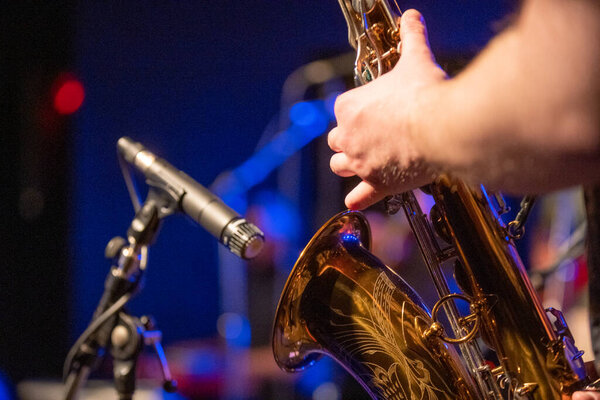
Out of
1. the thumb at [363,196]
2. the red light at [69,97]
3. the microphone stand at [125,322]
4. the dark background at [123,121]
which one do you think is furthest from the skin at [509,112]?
the red light at [69,97]

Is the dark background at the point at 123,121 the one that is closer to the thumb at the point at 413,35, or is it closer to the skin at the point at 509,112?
the thumb at the point at 413,35

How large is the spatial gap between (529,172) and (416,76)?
289 mm

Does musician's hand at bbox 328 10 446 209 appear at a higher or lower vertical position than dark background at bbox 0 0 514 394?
lower

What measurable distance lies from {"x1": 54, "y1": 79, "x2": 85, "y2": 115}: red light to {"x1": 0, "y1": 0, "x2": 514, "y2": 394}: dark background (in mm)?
62

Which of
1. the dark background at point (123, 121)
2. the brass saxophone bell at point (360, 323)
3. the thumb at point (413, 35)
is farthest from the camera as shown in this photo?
the dark background at point (123, 121)

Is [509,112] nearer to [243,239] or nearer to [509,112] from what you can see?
[509,112]

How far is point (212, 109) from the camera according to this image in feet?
15.5

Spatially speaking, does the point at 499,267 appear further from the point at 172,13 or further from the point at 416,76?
the point at 172,13

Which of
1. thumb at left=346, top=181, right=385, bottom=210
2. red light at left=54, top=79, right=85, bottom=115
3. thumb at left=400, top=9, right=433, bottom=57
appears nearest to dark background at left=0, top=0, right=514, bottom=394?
red light at left=54, top=79, right=85, bottom=115

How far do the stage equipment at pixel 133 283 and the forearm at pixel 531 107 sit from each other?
27.1 inches

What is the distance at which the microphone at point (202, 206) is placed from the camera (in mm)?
1308

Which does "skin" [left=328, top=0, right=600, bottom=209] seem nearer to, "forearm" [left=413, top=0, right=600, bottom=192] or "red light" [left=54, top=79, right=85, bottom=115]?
"forearm" [left=413, top=0, right=600, bottom=192]

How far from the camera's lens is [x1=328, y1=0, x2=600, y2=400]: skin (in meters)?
0.75

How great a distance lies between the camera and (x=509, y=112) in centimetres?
80
